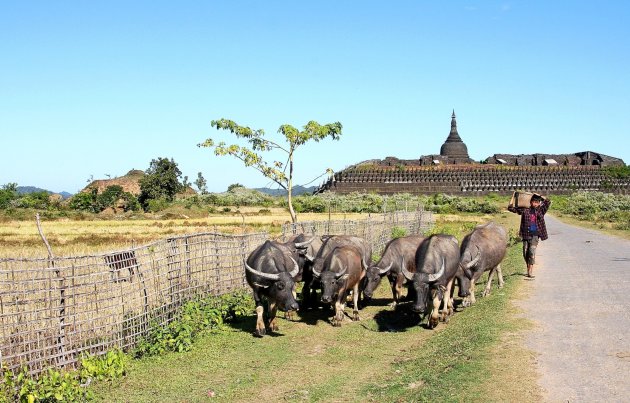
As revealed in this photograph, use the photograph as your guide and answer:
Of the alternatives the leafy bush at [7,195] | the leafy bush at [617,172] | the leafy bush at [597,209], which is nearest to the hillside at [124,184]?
the leafy bush at [7,195]

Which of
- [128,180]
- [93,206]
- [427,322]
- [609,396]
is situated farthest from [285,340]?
[128,180]

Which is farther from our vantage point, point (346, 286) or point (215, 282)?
point (215, 282)

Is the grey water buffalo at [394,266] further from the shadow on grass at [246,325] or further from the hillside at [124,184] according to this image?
the hillside at [124,184]

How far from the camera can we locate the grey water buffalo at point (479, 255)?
41.9ft

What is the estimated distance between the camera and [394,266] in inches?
520

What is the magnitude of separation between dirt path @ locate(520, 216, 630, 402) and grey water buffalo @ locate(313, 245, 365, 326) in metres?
3.28

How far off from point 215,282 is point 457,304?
523 cm

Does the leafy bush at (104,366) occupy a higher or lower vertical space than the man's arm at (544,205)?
lower

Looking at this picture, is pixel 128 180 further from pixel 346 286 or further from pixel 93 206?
pixel 346 286

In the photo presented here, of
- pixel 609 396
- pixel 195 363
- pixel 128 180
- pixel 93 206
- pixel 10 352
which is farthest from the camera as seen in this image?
pixel 128 180

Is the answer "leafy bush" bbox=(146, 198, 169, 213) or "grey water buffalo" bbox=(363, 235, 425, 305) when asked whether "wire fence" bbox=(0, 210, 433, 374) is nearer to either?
"grey water buffalo" bbox=(363, 235, 425, 305)

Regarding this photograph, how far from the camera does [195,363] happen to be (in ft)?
31.0

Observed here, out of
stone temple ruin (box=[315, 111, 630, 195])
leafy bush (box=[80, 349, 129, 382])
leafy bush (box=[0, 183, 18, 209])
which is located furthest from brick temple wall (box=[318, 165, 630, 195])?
leafy bush (box=[80, 349, 129, 382])

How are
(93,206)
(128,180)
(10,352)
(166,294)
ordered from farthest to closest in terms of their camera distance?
(128,180) → (93,206) → (166,294) → (10,352)
